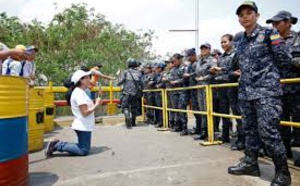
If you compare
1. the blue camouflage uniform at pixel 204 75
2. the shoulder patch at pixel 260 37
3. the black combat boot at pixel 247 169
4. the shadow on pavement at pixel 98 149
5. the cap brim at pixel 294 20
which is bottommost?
the shadow on pavement at pixel 98 149

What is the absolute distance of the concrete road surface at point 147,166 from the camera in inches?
154

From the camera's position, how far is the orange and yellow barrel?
10.9 feet

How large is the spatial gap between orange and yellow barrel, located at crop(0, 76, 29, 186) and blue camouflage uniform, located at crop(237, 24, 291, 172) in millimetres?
2318

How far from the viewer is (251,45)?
3703 mm

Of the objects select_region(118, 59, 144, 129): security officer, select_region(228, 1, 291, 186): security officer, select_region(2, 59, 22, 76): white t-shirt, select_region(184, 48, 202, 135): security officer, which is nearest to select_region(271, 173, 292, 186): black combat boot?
select_region(228, 1, 291, 186): security officer

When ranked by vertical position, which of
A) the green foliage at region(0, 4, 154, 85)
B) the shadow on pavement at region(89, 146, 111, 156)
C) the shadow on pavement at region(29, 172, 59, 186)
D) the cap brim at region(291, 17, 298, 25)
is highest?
the green foliage at region(0, 4, 154, 85)

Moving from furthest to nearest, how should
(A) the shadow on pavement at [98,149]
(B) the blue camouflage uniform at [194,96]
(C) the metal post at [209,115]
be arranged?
(B) the blue camouflage uniform at [194,96], (C) the metal post at [209,115], (A) the shadow on pavement at [98,149]

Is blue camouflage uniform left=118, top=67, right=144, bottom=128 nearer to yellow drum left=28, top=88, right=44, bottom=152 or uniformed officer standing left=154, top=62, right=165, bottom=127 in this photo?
uniformed officer standing left=154, top=62, right=165, bottom=127

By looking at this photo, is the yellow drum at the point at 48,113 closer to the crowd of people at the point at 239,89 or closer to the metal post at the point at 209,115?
the crowd of people at the point at 239,89

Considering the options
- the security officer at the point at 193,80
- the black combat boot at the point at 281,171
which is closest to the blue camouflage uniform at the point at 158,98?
the security officer at the point at 193,80

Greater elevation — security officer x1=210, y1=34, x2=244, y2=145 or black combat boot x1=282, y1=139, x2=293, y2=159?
security officer x1=210, y1=34, x2=244, y2=145

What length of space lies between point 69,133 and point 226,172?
526 cm

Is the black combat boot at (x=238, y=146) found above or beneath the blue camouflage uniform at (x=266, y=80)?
beneath

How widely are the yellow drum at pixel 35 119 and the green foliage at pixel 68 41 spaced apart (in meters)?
8.49
